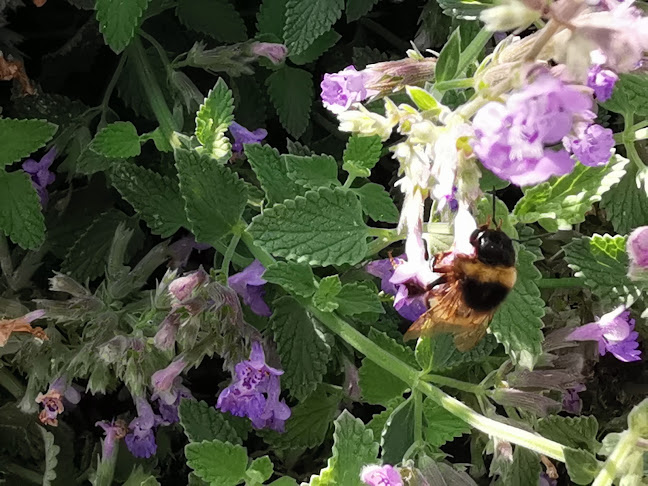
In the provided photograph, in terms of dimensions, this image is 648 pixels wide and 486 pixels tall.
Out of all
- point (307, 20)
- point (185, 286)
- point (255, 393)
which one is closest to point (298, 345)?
point (255, 393)

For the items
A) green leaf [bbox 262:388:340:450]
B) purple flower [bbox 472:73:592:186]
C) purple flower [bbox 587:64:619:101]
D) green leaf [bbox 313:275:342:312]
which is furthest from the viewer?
green leaf [bbox 262:388:340:450]

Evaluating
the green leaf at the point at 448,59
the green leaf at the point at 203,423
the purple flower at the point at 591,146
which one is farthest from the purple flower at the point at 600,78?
the green leaf at the point at 203,423

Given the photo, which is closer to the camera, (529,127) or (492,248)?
(529,127)

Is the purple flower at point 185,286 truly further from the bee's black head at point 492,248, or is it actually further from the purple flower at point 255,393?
the bee's black head at point 492,248

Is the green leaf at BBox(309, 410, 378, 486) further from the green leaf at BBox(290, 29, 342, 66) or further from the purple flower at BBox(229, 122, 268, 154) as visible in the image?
the green leaf at BBox(290, 29, 342, 66)

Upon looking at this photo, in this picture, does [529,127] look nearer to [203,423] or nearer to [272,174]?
[272,174]

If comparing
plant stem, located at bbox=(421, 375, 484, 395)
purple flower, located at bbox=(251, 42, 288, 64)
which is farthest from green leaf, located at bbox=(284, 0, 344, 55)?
plant stem, located at bbox=(421, 375, 484, 395)
